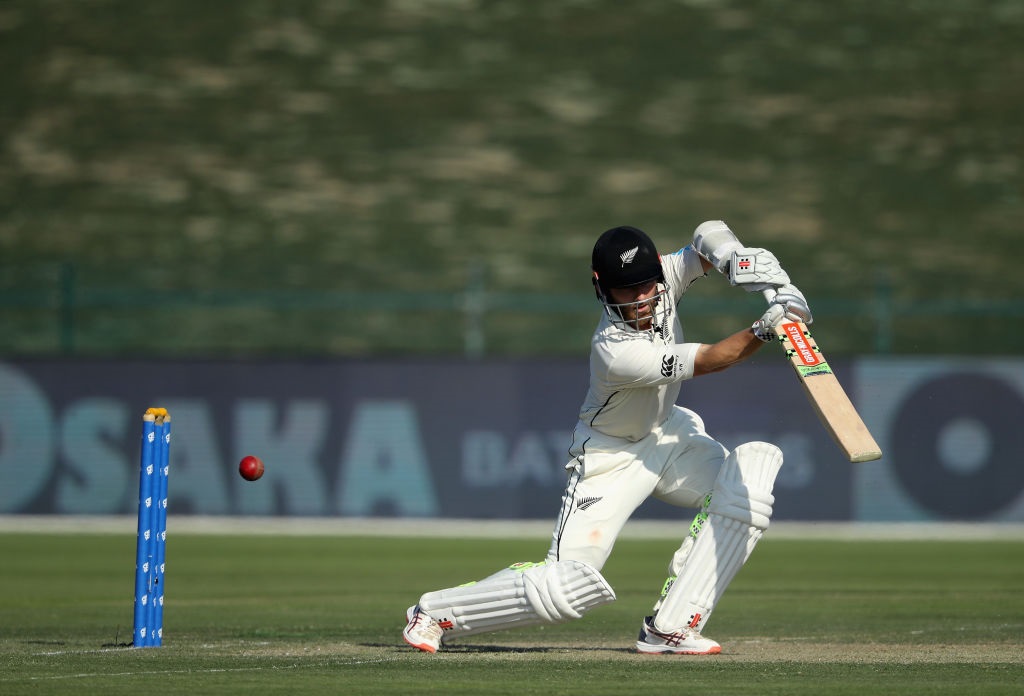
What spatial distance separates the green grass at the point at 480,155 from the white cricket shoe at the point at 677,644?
1279 centimetres

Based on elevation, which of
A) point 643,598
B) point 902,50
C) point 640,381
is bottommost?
point 643,598

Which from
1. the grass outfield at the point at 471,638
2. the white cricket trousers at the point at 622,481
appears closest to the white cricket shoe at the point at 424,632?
the grass outfield at the point at 471,638

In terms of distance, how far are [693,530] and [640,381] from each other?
0.73m

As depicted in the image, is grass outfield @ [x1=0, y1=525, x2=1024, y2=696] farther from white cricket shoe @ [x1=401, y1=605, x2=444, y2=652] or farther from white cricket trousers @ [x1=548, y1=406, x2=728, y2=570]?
white cricket trousers @ [x1=548, y1=406, x2=728, y2=570]

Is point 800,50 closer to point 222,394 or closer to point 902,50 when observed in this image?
point 902,50

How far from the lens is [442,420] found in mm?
15438

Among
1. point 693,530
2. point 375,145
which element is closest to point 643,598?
point 693,530

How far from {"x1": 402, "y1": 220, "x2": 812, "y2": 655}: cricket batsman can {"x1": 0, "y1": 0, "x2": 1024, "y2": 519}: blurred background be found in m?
8.18

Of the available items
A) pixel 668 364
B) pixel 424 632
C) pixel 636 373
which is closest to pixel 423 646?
pixel 424 632

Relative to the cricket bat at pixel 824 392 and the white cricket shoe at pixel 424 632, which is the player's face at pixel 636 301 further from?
the white cricket shoe at pixel 424 632

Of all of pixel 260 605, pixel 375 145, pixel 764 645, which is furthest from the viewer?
pixel 375 145

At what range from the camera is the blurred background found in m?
15.4

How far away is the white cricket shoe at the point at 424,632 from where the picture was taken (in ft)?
22.7

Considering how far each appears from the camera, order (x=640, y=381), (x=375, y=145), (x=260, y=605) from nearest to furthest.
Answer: (x=640, y=381) → (x=260, y=605) → (x=375, y=145)
